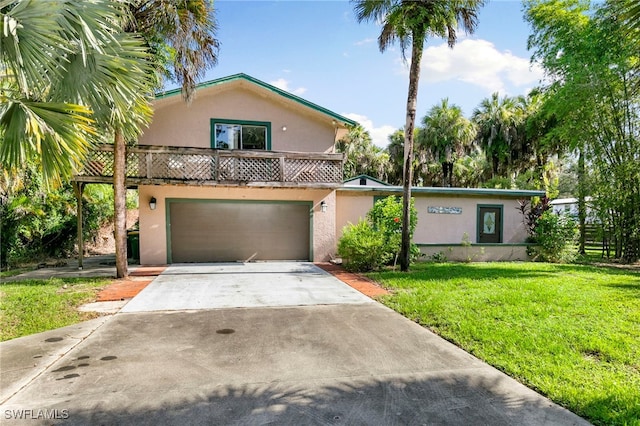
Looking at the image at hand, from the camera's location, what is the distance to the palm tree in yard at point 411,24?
8.98 metres

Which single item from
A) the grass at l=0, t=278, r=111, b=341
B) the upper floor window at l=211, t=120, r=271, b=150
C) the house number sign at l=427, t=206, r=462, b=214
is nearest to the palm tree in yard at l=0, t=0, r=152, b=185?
the grass at l=0, t=278, r=111, b=341

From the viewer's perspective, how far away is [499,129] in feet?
79.8

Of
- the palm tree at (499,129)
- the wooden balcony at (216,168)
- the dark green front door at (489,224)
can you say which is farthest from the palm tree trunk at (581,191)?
the wooden balcony at (216,168)

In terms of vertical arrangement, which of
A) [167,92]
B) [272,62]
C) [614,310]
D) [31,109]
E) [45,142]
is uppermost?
[272,62]

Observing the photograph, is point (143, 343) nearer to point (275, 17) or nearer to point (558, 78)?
point (275, 17)

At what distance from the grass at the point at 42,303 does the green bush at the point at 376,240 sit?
6439 mm

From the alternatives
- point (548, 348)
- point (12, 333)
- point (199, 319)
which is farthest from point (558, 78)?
point (12, 333)

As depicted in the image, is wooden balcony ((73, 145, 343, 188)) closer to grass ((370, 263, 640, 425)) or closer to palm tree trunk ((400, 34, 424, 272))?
palm tree trunk ((400, 34, 424, 272))

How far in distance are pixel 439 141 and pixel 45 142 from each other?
2448cm

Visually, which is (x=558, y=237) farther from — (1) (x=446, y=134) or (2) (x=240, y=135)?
(1) (x=446, y=134)

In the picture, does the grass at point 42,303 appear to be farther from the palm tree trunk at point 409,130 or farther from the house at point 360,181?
the house at point 360,181

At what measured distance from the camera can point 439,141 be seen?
25375 millimetres

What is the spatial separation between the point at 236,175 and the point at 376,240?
194 inches

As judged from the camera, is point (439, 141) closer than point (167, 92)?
No
